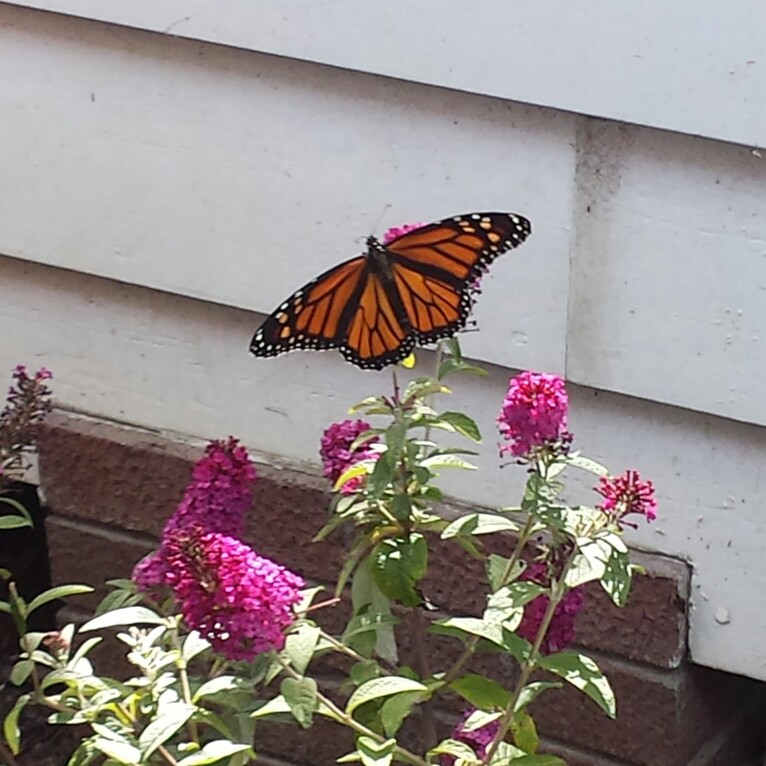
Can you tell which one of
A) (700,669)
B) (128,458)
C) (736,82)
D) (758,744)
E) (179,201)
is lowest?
(758,744)

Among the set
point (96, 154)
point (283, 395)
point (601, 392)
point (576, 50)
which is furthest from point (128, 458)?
point (576, 50)

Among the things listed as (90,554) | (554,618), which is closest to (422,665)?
(554,618)

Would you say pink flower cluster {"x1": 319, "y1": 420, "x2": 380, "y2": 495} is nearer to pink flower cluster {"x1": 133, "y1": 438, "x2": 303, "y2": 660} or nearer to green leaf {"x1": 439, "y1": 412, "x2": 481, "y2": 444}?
green leaf {"x1": 439, "y1": 412, "x2": 481, "y2": 444}

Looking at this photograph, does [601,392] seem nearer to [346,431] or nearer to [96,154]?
[346,431]

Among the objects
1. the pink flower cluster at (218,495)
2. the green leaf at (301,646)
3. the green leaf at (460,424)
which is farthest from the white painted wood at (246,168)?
the green leaf at (301,646)

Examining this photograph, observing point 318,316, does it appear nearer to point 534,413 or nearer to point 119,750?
point 534,413

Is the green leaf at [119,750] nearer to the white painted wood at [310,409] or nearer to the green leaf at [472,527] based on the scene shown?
the green leaf at [472,527]
